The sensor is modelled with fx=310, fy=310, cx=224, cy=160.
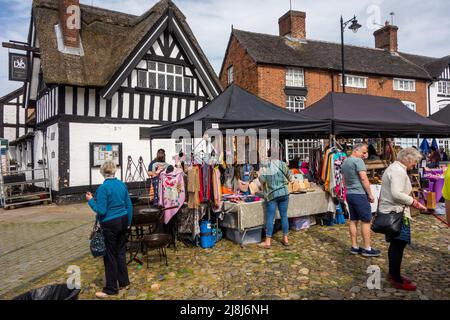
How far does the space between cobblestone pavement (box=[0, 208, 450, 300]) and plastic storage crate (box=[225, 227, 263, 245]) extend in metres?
0.16

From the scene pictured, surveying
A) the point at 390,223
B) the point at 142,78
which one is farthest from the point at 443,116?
the point at 142,78

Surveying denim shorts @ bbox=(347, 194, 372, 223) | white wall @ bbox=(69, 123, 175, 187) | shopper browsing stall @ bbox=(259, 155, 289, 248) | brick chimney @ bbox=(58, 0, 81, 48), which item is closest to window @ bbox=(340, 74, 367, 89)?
white wall @ bbox=(69, 123, 175, 187)

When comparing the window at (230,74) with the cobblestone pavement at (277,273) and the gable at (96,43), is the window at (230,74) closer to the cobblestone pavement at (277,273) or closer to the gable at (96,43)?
the gable at (96,43)

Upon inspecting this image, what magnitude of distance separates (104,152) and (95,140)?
0.58 metres

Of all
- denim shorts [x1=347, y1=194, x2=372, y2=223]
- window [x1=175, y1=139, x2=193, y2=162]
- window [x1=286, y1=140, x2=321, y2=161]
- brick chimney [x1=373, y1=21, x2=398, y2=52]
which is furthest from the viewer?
brick chimney [x1=373, y1=21, x2=398, y2=52]

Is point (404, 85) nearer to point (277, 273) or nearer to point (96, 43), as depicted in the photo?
point (96, 43)

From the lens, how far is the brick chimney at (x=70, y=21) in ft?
41.7

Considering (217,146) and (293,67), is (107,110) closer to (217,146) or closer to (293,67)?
(217,146)

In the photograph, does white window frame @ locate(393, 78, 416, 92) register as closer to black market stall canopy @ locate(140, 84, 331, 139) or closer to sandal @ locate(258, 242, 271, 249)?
black market stall canopy @ locate(140, 84, 331, 139)

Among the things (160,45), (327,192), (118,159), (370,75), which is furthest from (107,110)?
(370,75)

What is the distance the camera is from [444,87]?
1016 inches

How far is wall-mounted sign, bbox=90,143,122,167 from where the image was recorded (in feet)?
40.1

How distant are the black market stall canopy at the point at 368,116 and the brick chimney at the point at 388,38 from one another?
21038 mm

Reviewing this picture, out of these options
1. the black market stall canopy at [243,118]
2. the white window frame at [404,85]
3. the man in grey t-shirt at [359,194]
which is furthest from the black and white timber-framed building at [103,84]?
the white window frame at [404,85]
